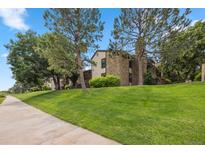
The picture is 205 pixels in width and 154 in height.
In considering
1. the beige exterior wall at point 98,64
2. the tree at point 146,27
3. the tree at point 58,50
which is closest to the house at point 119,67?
the beige exterior wall at point 98,64

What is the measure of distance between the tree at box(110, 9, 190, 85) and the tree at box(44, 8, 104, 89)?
6.80 feet

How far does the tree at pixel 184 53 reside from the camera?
51.5 ft

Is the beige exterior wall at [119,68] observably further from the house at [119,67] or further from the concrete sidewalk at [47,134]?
the concrete sidewalk at [47,134]

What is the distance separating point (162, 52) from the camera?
52.3 ft

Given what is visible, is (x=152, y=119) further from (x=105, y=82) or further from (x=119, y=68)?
(x=119, y=68)

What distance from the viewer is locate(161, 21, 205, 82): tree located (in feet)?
51.5

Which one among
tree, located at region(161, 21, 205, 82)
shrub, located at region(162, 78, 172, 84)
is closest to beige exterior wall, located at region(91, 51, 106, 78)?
tree, located at region(161, 21, 205, 82)

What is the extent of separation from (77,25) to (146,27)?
422 centimetres

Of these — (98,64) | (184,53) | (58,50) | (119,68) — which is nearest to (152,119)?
(58,50)

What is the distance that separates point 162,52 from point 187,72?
362 inches

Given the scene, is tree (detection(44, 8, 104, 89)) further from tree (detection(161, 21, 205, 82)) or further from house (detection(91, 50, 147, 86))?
house (detection(91, 50, 147, 86))

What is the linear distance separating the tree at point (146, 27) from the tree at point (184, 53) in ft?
1.93
